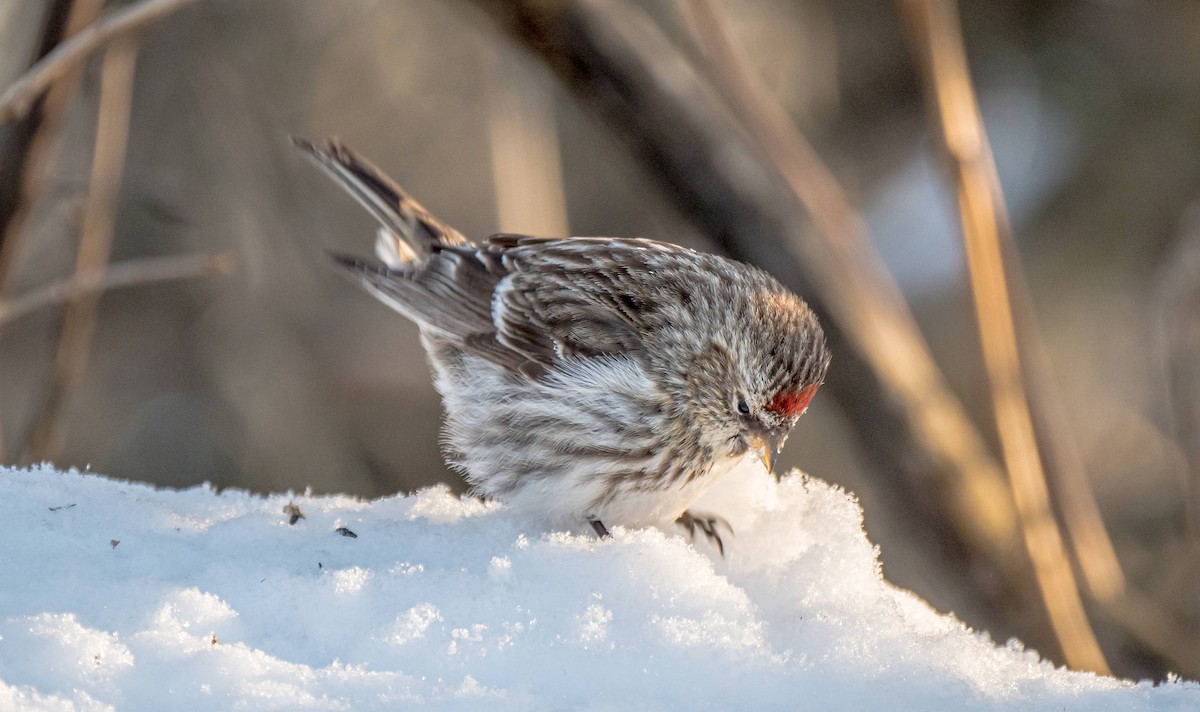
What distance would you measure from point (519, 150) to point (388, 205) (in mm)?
607

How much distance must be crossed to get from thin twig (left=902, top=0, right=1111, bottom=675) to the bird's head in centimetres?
41

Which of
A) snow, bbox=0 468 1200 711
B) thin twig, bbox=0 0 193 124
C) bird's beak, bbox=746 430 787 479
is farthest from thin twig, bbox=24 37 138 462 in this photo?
bird's beak, bbox=746 430 787 479

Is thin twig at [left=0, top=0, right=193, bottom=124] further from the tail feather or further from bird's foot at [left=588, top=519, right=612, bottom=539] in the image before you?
bird's foot at [left=588, top=519, right=612, bottom=539]

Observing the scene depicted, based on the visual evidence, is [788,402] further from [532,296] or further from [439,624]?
[439,624]

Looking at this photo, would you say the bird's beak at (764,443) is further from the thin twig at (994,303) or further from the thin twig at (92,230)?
the thin twig at (92,230)

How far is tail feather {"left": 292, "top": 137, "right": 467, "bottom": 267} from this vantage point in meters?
2.89

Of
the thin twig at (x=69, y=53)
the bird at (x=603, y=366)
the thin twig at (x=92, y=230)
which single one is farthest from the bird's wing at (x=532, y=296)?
the thin twig at (x=69, y=53)

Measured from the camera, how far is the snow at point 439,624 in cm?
128

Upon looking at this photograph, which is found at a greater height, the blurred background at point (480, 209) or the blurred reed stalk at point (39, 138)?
the blurred background at point (480, 209)

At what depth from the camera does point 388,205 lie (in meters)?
3.07

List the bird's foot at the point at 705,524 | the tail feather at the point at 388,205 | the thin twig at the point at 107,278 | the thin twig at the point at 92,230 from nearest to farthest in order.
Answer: the bird's foot at the point at 705,524 < the thin twig at the point at 107,278 < the thin twig at the point at 92,230 < the tail feather at the point at 388,205

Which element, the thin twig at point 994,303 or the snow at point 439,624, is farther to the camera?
the thin twig at point 994,303

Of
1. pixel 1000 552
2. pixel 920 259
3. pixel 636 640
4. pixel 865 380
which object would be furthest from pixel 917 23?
pixel 920 259

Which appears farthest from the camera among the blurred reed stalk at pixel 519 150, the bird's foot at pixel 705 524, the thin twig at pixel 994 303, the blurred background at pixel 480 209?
the blurred background at pixel 480 209
